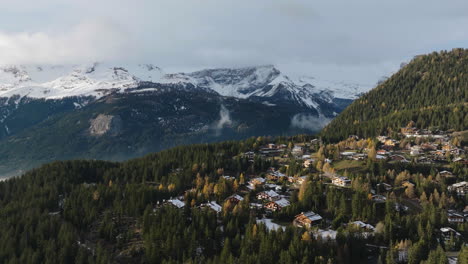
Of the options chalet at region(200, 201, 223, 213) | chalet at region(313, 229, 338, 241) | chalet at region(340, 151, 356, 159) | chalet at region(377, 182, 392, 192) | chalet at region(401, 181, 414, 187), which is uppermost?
chalet at region(340, 151, 356, 159)

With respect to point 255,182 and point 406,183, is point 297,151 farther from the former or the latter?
point 406,183

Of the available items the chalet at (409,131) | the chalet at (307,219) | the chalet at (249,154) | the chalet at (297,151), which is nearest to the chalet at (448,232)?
the chalet at (307,219)

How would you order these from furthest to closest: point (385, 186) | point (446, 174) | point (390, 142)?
point (390, 142)
point (446, 174)
point (385, 186)

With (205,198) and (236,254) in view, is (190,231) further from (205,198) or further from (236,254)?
(205,198)

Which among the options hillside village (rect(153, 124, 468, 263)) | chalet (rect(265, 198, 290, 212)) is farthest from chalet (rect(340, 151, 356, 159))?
chalet (rect(265, 198, 290, 212))

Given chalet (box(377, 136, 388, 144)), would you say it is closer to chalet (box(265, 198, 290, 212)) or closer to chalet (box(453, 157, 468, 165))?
chalet (box(453, 157, 468, 165))

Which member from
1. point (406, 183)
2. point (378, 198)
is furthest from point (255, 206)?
point (406, 183)

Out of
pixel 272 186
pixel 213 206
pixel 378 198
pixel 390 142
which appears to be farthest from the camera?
pixel 390 142
